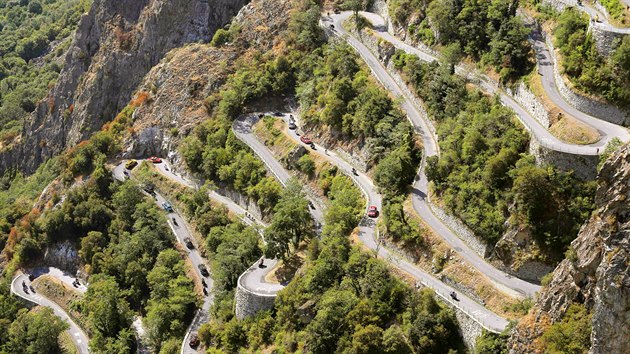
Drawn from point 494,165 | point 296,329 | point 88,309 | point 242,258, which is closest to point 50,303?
point 88,309

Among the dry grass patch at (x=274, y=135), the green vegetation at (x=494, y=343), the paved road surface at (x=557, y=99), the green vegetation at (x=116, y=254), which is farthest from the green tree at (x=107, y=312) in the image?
the paved road surface at (x=557, y=99)

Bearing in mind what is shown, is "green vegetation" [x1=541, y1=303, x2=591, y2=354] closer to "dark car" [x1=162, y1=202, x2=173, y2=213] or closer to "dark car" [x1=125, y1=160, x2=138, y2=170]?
"dark car" [x1=162, y1=202, x2=173, y2=213]

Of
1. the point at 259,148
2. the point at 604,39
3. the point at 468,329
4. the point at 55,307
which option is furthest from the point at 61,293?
the point at 604,39

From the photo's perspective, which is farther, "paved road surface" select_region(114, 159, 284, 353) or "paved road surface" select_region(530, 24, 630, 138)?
"paved road surface" select_region(114, 159, 284, 353)

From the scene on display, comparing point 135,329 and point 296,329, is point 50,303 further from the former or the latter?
point 296,329

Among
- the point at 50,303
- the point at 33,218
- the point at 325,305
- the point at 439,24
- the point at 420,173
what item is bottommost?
the point at 50,303

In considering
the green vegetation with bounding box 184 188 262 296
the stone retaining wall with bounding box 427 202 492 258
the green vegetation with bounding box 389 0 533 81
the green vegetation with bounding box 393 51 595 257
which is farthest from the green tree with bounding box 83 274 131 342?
the green vegetation with bounding box 389 0 533 81

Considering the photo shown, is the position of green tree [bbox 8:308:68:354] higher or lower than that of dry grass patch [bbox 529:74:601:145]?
lower
